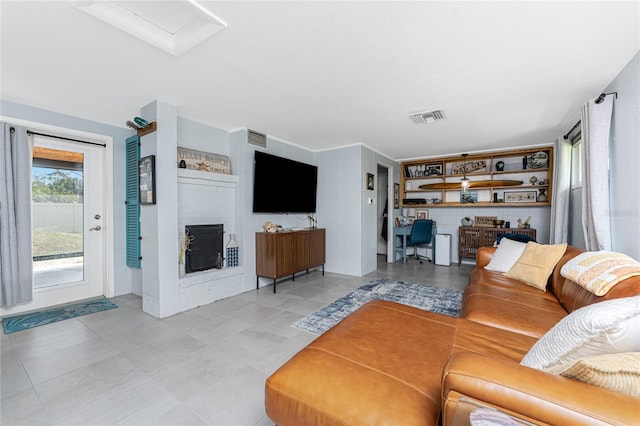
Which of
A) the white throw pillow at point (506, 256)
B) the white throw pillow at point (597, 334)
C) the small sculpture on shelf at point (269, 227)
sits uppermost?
the small sculpture on shelf at point (269, 227)

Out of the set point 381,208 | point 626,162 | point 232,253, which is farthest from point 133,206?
point 381,208

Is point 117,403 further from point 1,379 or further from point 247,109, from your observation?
point 247,109

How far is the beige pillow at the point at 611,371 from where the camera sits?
0.69 m

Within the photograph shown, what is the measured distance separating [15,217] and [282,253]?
116 inches

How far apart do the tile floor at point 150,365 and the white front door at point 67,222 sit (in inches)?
29.0

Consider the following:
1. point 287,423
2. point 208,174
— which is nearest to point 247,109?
point 208,174

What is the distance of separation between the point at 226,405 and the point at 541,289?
267 cm

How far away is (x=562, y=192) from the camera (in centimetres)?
370

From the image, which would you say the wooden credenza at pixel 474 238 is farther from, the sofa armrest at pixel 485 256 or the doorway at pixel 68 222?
the doorway at pixel 68 222

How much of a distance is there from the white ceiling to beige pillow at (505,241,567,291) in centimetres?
153

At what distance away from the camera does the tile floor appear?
4.80ft

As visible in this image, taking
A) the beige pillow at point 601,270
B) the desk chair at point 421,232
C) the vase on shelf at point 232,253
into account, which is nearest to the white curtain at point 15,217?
the vase on shelf at point 232,253

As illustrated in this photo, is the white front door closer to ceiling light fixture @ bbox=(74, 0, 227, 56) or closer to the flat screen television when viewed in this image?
the flat screen television

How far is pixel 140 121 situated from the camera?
2.79 m
